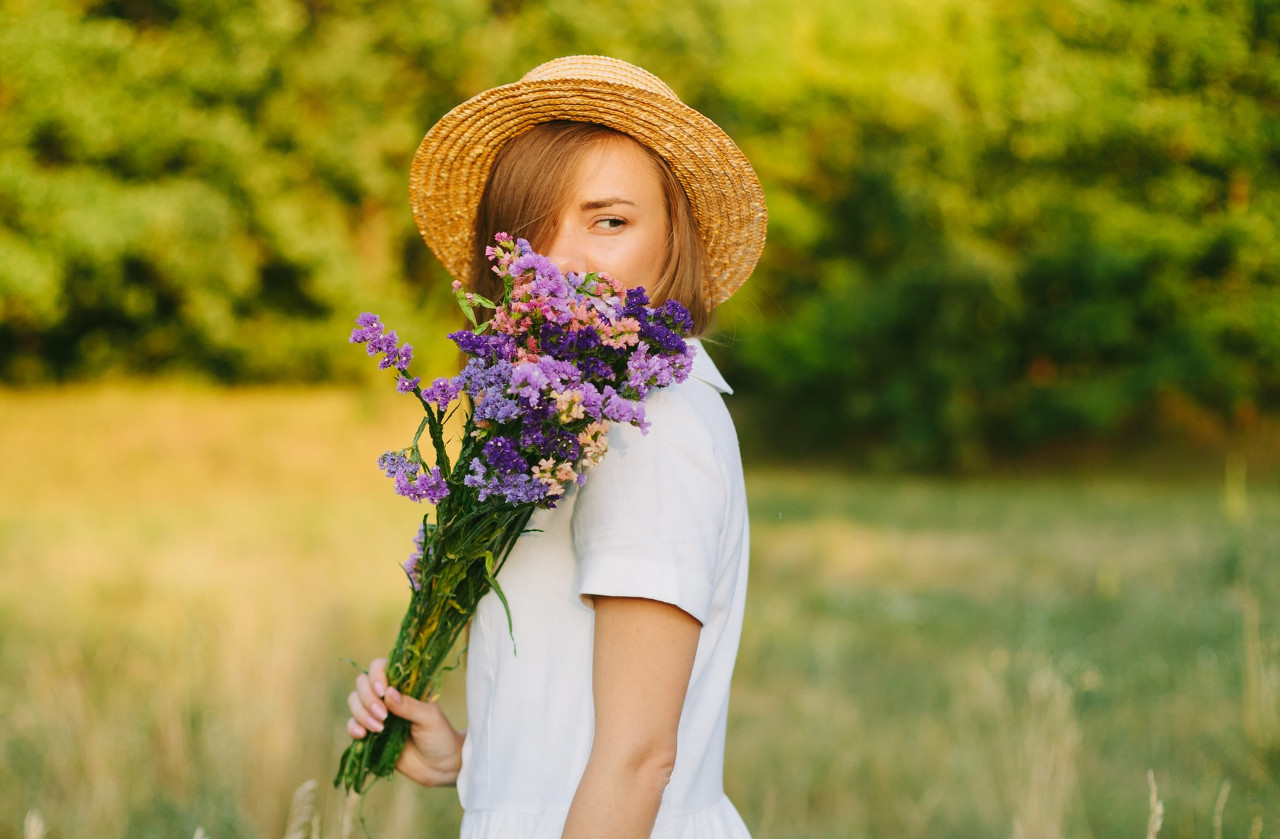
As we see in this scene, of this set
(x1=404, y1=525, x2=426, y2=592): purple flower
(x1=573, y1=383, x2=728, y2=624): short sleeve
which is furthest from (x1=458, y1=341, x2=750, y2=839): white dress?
(x1=404, y1=525, x2=426, y2=592): purple flower

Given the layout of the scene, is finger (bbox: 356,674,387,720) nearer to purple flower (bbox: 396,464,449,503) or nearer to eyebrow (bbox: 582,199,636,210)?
purple flower (bbox: 396,464,449,503)

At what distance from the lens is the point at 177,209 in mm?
14344

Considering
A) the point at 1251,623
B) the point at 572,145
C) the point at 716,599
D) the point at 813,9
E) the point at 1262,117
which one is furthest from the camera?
the point at 813,9

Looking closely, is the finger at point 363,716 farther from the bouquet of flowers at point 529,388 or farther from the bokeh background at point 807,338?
the bokeh background at point 807,338

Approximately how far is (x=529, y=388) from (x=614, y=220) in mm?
472

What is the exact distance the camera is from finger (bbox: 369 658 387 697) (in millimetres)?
1600

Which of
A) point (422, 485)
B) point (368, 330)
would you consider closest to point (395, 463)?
point (422, 485)

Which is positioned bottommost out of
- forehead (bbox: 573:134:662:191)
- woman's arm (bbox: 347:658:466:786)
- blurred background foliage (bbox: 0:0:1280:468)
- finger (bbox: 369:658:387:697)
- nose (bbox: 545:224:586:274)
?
woman's arm (bbox: 347:658:466:786)

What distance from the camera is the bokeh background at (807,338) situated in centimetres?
576

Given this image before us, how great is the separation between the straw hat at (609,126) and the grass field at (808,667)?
87 centimetres

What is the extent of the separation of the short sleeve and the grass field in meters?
0.70

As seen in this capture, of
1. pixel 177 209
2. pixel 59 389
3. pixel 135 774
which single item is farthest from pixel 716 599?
pixel 59 389

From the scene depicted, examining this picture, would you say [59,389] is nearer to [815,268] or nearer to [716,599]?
[815,268]

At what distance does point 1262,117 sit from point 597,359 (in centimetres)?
1776
